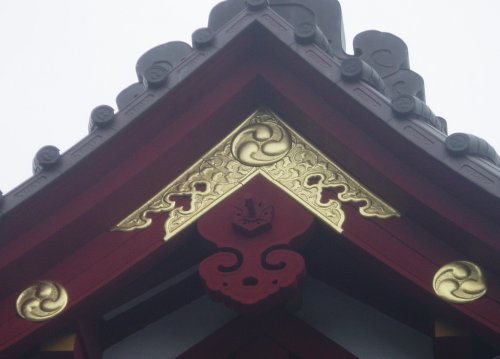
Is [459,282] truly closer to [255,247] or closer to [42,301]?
[255,247]

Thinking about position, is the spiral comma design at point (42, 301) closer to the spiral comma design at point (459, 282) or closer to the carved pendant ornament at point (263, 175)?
the carved pendant ornament at point (263, 175)

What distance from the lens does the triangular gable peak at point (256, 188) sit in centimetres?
403

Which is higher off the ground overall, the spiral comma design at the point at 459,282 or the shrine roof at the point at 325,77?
the shrine roof at the point at 325,77

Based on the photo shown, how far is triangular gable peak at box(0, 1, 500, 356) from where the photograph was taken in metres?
4.03

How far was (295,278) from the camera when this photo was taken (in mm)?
4039

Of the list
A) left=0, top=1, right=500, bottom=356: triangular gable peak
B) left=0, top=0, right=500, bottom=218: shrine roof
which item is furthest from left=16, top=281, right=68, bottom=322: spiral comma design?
left=0, top=0, right=500, bottom=218: shrine roof

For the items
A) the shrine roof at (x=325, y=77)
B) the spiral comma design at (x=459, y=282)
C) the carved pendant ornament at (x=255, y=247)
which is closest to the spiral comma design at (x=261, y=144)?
the carved pendant ornament at (x=255, y=247)

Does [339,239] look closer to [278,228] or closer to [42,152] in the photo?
[278,228]

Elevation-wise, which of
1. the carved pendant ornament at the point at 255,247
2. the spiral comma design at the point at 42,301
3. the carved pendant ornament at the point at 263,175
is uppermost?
the carved pendant ornament at the point at 263,175

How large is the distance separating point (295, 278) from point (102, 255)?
0.94 m

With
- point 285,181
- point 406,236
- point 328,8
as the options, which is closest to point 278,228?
point 285,181

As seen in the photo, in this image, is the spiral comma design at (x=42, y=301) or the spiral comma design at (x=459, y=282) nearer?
the spiral comma design at (x=459, y=282)

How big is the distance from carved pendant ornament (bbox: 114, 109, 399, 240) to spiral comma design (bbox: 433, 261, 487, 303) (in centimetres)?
37

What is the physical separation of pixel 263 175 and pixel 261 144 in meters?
0.17
